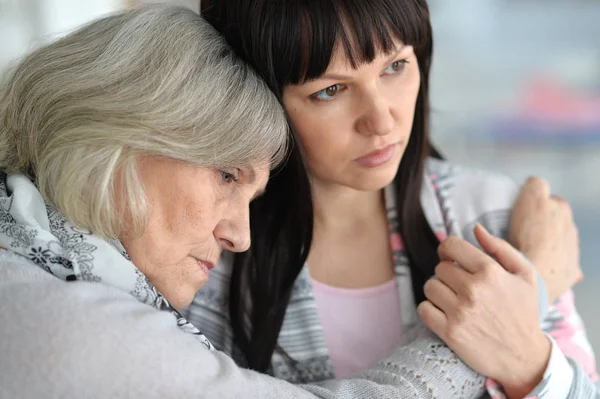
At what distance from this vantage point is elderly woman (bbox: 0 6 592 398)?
34.5 inches

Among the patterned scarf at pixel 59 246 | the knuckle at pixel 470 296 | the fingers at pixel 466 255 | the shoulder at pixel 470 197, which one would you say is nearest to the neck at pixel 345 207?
the shoulder at pixel 470 197

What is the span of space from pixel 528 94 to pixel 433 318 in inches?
73.8

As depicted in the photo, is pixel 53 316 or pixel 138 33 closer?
pixel 53 316

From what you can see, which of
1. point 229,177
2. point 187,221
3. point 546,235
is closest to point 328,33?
point 229,177

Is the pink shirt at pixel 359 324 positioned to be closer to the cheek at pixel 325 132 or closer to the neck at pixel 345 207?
the neck at pixel 345 207

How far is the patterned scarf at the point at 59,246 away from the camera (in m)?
0.96

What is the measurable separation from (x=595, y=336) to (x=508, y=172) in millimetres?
750

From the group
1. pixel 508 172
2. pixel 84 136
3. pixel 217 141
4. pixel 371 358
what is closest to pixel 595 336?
pixel 508 172

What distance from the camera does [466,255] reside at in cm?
125

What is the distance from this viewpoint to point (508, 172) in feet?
9.46

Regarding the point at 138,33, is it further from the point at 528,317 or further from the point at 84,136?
the point at 528,317

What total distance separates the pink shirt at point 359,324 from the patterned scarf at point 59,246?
17.8 inches

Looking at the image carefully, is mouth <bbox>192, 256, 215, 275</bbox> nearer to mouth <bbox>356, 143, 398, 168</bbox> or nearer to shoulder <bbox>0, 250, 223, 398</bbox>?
shoulder <bbox>0, 250, 223, 398</bbox>

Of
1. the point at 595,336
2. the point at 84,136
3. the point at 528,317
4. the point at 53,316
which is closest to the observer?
the point at 53,316
